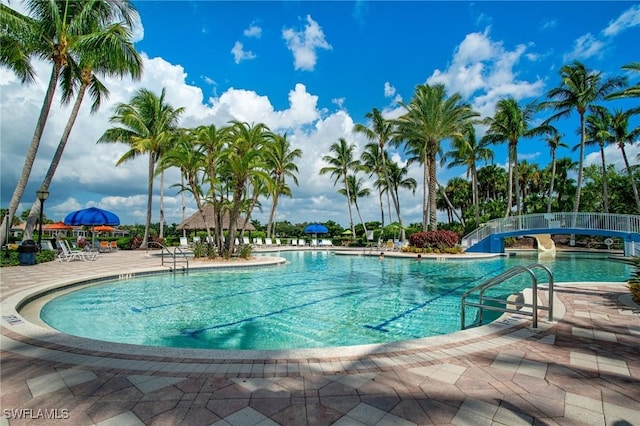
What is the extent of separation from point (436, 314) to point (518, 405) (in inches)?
185

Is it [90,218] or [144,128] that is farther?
[144,128]

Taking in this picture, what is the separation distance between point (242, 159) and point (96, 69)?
867cm

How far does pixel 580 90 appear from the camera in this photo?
922 inches

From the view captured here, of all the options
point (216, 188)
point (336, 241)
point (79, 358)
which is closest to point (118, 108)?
point (216, 188)

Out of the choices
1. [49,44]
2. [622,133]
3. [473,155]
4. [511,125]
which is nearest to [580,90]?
[511,125]

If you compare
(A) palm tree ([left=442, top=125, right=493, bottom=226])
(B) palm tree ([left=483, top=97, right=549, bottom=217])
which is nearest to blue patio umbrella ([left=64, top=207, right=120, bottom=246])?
(A) palm tree ([left=442, top=125, right=493, bottom=226])

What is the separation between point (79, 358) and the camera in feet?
11.4

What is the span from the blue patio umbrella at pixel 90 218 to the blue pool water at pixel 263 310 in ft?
40.4

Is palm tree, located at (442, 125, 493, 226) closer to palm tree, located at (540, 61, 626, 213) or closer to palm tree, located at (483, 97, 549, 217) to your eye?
palm tree, located at (483, 97, 549, 217)

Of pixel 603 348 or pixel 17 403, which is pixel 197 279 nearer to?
pixel 17 403

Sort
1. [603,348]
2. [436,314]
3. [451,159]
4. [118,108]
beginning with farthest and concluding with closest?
[451,159]
[118,108]
[436,314]
[603,348]

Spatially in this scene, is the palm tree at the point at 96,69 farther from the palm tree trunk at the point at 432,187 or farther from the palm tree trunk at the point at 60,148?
the palm tree trunk at the point at 432,187

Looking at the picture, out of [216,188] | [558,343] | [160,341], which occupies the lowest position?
[160,341]

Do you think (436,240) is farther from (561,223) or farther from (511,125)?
(511,125)
